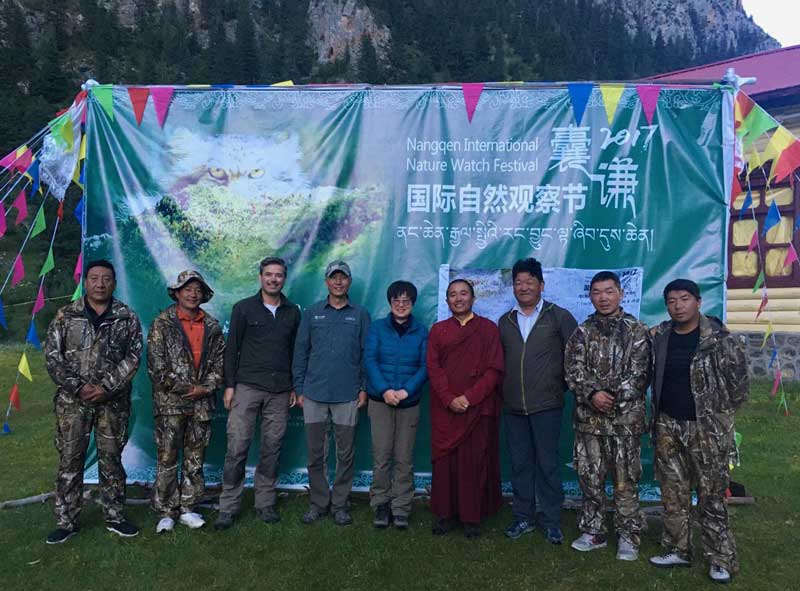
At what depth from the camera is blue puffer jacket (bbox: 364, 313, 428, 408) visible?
355cm

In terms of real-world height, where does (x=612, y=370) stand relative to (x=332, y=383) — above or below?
above

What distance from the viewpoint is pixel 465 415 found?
3.43m

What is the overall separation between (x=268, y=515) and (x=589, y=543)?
2065mm

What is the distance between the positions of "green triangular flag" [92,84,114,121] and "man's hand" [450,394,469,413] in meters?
3.35

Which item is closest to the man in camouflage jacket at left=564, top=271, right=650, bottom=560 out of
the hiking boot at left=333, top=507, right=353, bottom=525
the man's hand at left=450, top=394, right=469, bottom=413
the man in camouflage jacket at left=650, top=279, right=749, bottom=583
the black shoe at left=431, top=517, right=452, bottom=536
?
the man in camouflage jacket at left=650, top=279, right=749, bottom=583

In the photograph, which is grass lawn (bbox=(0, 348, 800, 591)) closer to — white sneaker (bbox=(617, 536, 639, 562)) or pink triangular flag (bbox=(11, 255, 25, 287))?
white sneaker (bbox=(617, 536, 639, 562))

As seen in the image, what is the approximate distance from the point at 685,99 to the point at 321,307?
3.04 m

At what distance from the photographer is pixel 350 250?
13.7 feet

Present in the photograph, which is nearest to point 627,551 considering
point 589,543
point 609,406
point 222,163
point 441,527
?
point 589,543

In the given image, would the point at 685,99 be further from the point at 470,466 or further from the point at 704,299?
the point at 470,466

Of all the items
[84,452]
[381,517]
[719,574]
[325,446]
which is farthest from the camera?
[325,446]

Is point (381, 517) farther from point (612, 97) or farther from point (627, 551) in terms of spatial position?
point (612, 97)

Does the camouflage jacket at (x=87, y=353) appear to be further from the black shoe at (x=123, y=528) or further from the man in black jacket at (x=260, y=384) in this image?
the black shoe at (x=123, y=528)

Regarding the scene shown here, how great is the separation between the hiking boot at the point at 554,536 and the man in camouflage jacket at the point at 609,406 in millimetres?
88
